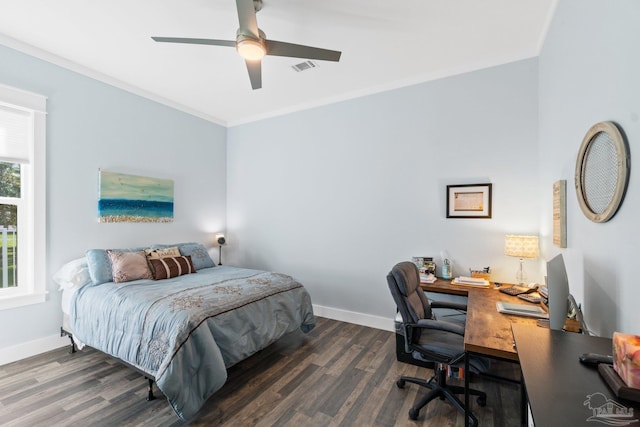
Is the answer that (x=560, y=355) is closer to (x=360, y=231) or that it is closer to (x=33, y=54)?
(x=360, y=231)

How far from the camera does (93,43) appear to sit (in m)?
2.73

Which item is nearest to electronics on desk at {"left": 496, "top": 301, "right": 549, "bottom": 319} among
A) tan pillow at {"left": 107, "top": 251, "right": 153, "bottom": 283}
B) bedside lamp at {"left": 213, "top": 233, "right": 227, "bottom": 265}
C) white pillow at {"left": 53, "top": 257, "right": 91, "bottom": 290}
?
tan pillow at {"left": 107, "top": 251, "right": 153, "bottom": 283}

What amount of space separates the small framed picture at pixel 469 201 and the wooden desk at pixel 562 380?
192 centimetres

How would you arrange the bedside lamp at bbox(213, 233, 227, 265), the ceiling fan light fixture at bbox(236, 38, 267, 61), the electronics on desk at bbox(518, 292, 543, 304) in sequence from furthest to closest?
the bedside lamp at bbox(213, 233, 227, 265)
the electronics on desk at bbox(518, 292, 543, 304)
the ceiling fan light fixture at bbox(236, 38, 267, 61)

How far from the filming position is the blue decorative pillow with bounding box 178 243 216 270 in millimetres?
3773

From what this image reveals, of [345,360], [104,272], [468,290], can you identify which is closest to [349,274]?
[345,360]

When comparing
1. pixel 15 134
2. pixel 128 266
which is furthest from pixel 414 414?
pixel 15 134

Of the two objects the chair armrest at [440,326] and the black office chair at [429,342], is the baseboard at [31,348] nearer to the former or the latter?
the black office chair at [429,342]

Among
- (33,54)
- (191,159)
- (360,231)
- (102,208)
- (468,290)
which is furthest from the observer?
(191,159)

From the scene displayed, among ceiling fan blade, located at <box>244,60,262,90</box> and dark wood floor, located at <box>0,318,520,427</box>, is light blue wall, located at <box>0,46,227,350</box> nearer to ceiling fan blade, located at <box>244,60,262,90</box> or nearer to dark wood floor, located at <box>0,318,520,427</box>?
dark wood floor, located at <box>0,318,520,427</box>

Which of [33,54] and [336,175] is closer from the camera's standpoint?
[33,54]

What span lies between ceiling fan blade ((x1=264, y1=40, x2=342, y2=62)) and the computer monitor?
188 cm

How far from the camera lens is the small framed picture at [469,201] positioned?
2.99 metres

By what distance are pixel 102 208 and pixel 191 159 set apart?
1416 millimetres
